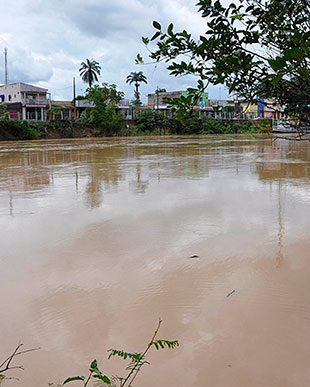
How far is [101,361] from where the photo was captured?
296 centimetres

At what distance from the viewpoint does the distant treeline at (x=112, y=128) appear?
4284 cm

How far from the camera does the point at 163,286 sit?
4270 millimetres

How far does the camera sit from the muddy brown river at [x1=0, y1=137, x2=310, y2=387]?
2.96 metres

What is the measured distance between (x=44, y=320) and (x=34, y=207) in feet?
16.0

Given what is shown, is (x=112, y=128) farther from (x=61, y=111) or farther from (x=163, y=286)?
(x=163, y=286)

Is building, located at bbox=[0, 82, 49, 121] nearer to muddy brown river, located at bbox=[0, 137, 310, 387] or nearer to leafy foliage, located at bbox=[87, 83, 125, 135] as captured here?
leafy foliage, located at bbox=[87, 83, 125, 135]

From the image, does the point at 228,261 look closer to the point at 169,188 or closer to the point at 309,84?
the point at 309,84

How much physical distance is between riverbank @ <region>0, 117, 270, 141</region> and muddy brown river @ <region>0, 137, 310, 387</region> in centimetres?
2809

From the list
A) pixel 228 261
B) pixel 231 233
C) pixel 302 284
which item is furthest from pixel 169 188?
pixel 302 284

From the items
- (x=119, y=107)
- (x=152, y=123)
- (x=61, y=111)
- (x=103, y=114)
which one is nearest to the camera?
(x=103, y=114)

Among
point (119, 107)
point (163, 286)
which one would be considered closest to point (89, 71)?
point (119, 107)

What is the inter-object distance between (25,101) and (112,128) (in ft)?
41.1

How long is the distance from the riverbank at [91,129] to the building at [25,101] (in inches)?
308

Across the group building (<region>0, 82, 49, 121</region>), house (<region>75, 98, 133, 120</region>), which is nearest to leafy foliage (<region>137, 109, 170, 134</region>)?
house (<region>75, 98, 133, 120</region>)
